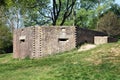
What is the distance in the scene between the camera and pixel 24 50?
104 ft

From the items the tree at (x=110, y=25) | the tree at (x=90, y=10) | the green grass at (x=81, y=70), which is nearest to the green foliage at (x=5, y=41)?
the tree at (x=90, y=10)

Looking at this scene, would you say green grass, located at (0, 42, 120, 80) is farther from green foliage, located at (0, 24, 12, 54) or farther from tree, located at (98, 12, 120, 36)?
tree, located at (98, 12, 120, 36)

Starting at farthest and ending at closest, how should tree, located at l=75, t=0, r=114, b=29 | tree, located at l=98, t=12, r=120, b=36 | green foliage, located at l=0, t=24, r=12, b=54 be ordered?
tree, located at l=75, t=0, r=114, b=29, tree, located at l=98, t=12, r=120, b=36, green foliage, located at l=0, t=24, r=12, b=54

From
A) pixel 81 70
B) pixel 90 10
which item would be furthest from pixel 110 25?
pixel 81 70

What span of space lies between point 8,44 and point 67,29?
25.7 m

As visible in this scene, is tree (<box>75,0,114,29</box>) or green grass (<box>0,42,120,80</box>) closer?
green grass (<box>0,42,120,80</box>)

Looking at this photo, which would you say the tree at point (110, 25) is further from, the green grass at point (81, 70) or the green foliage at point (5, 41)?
the green grass at point (81, 70)

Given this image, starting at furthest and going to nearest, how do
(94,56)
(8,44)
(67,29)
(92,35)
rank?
(8,44)
(92,35)
(67,29)
(94,56)

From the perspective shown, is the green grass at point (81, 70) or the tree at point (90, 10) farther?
the tree at point (90, 10)

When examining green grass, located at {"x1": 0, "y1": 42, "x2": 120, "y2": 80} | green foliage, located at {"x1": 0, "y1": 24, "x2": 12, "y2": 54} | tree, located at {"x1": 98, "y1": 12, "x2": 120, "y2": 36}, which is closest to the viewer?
green grass, located at {"x1": 0, "y1": 42, "x2": 120, "y2": 80}

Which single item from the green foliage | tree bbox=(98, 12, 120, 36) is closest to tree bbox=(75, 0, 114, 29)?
tree bbox=(98, 12, 120, 36)

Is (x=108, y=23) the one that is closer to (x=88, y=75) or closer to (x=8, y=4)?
(x=8, y=4)

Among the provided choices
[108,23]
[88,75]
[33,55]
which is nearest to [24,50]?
[33,55]

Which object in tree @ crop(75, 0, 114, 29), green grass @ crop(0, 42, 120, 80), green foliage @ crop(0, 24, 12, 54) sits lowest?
green foliage @ crop(0, 24, 12, 54)
